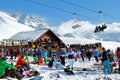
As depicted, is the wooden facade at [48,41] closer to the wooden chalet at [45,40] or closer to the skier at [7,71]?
the wooden chalet at [45,40]

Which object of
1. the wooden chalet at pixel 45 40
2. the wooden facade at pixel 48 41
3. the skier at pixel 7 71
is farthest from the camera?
the wooden facade at pixel 48 41

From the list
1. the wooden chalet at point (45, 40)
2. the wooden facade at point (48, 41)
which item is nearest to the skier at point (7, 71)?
the wooden chalet at point (45, 40)

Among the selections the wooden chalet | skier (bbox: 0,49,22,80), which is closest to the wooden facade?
the wooden chalet

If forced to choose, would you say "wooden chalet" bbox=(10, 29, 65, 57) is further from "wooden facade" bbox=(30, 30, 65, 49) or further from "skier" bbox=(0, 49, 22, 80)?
"skier" bbox=(0, 49, 22, 80)

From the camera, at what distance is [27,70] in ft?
68.9

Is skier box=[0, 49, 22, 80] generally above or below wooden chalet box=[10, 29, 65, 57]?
below

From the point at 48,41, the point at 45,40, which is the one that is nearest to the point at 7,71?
the point at 45,40

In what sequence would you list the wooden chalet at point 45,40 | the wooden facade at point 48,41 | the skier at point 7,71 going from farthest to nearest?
the wooden facade at point 48,41, the wooden chalet at point 45,40, the skier at point 7,71

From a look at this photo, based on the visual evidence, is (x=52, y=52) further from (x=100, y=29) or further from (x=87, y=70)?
(x=87, y=70)

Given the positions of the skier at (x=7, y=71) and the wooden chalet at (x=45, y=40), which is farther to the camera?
the wooden chalet at (x=45, y=40)

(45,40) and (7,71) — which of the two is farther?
(45,40)

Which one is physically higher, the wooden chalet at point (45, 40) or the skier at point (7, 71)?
the wooden chalet at point (45, 40)

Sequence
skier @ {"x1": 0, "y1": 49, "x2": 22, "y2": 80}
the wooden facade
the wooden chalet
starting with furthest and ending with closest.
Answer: the wooden facade → the wooden chalet → skier @ {"x1": 0, "y1": 49, "x2": 22, "y2": 80}

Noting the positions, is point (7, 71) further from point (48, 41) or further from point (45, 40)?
point (48, 41)
